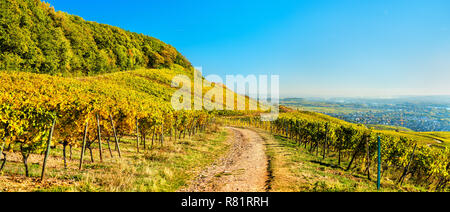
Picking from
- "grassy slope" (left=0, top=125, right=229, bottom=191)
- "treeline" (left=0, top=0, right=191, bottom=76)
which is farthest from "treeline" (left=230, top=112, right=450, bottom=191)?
"treeline" (left=0, top=0, right=191, bottom=76)

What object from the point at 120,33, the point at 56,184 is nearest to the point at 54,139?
the point at 56,184

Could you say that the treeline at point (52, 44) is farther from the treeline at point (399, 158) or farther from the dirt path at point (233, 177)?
the treeline at point (399, 158)

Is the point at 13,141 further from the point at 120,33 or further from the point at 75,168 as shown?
the point at 120,33

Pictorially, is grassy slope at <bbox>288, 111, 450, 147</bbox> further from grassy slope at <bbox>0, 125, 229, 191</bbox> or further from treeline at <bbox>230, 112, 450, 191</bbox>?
grassy slope at <bbox>0, 125, 229, 191</bbox>

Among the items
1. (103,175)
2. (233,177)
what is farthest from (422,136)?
(103,175)

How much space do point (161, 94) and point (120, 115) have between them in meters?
35.5

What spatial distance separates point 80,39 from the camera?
70.5 metres

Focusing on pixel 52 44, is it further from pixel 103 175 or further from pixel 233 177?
pixel 233 177

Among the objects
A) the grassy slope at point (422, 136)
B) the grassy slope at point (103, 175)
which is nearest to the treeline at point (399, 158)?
the grassy slope at point (103, 175)

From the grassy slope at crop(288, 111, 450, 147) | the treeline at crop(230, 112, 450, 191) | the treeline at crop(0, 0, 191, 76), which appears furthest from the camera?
the grassy slope at crop(288, 111, 450, 147)

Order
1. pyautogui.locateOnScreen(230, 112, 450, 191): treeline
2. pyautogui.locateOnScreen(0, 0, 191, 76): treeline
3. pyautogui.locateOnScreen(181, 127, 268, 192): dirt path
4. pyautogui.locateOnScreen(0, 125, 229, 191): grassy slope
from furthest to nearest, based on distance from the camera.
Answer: pyautogui.locateOnScreen(0, 0, 191, 76): treeline < pyautogui.locateOnScreen(230, 112, 450, 191): treeline < pyautogui.locateOnScreen(181, 127, 268, 192): dirt path < pyautogui.locateOnScreen(0, 125, 229, 191): grassy slope

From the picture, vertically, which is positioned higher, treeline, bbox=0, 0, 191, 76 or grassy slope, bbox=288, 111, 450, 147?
treeline, bbox=0, 0, 191, 76

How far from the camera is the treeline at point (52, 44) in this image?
41531mm

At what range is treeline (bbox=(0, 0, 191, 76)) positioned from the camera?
41.5 meters
